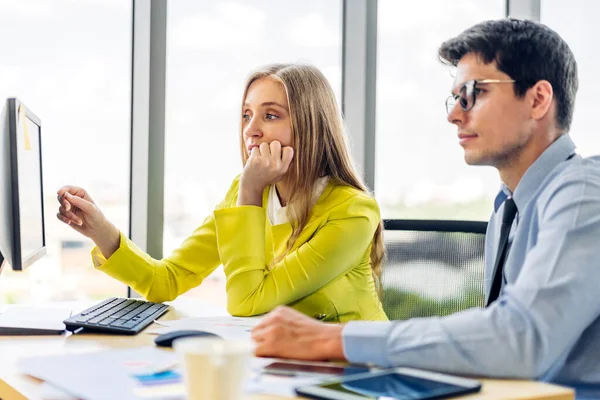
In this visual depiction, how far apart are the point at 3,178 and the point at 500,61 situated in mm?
1022

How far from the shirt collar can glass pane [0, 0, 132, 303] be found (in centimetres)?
160

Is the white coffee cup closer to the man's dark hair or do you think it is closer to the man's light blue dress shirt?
the man's light blue dress shirt

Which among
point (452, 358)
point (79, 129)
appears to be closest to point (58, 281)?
point (79, 129)

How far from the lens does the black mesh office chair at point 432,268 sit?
1.79 metres

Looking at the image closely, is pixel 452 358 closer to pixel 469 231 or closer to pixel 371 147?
pixel 469 231

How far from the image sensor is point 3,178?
1.42 m

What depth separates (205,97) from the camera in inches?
107

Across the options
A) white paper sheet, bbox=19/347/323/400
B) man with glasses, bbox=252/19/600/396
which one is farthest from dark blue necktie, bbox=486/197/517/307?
white paper sheet, bbox=19/347/323/400

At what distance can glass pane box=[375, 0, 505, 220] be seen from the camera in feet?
9.80

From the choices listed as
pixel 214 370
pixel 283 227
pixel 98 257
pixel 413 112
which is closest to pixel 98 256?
pixel 98 257

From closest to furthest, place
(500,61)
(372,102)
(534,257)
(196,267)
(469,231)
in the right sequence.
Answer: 1. (534,257)
2. (500,61)
3. (469,231)
4. (196,267)
5. (372,102)

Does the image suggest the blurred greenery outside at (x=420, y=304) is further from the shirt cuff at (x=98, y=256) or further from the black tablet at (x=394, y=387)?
the black tablet at (x=394, y=387)

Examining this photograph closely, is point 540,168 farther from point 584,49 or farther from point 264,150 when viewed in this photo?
point 584,49

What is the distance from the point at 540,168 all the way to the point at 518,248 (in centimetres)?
17
